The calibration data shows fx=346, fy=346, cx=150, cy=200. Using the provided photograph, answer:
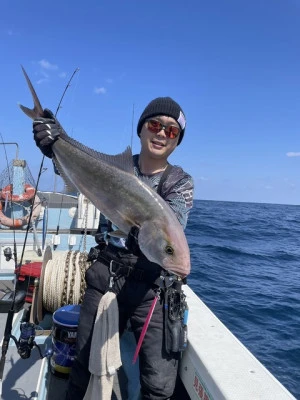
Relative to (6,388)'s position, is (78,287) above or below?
above

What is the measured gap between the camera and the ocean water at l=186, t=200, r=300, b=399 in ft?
23.1

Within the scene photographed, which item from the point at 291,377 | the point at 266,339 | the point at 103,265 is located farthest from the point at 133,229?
the point at 266,339

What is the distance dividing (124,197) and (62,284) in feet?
10.6

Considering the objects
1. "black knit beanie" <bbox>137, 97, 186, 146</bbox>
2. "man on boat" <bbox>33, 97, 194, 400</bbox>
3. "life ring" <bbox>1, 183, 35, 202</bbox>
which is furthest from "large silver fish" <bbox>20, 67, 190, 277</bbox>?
"life ring" <bbox>1, 183, 35, 202</bbox>

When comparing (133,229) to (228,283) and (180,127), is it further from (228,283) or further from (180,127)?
(228,283)

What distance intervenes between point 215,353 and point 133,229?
66.1 inches

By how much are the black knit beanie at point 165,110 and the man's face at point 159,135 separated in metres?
0.04

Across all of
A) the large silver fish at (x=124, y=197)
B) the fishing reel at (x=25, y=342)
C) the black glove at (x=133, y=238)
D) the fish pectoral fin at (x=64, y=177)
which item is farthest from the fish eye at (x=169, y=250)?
the fishing reel at (x=25, y=342)

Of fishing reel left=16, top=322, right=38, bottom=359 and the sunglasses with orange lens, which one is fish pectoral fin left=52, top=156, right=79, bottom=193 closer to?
the sunglasses with orange lens

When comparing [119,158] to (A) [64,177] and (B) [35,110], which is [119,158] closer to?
(A) [64,177]

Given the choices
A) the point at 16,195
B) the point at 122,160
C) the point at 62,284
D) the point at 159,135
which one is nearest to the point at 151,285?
the point at 122,160

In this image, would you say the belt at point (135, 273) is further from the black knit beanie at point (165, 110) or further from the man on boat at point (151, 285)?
the black knit beanie at point (165, 110)

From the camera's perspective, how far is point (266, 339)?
25.0ft

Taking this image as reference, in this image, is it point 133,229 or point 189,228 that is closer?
point 133,229
